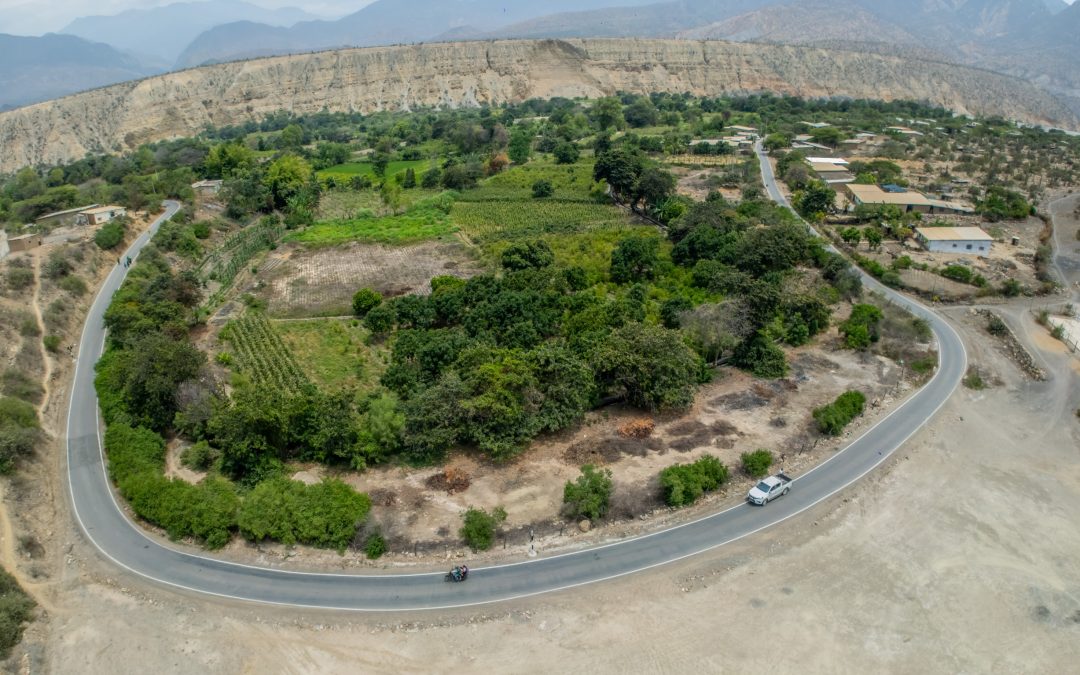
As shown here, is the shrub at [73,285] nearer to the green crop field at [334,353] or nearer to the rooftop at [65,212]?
the green crop field at [334,353]

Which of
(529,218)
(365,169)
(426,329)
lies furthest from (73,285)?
(365,169)

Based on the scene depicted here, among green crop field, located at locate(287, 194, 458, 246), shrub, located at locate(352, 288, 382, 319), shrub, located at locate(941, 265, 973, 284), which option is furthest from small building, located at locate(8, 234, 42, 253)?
shrub, located at locate(941, 265, 973, 284)

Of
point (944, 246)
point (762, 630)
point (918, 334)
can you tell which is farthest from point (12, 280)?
point (944, 246)

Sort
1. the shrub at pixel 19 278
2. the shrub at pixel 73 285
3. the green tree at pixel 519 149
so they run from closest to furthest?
the shrub at pixel 19 278 < the shrub at pixel 73 285 < the green tree at pixel 519 149

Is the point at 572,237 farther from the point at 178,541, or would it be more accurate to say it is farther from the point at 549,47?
the point at 549,47

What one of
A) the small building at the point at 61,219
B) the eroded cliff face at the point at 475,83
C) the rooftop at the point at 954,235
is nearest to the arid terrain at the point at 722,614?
the rooftop at the point at 954,235

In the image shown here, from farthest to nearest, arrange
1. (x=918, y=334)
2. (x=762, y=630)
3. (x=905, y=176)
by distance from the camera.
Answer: (x=905, y=176) → (x=918, y=334) → (x=762, y=630)
